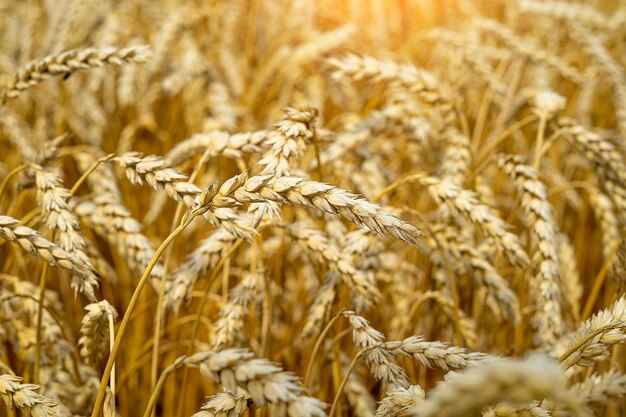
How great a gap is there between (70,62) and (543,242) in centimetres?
110

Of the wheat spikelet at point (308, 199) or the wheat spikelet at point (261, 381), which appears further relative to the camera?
the wheat spikelet at point (308, 199)

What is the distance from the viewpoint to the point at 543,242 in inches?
48.6

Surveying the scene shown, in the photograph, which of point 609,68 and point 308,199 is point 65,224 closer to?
point 308,199

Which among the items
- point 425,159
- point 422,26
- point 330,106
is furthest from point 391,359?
point 422,26

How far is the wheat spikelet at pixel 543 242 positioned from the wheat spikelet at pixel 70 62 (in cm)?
90

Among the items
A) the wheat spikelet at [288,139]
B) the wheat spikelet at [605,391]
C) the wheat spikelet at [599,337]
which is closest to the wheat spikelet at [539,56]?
the wheat spikelet at [288,139]

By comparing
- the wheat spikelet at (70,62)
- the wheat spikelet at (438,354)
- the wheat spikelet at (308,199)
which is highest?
the wheat spikelet at (70,62)

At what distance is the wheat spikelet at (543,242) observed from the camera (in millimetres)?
1203

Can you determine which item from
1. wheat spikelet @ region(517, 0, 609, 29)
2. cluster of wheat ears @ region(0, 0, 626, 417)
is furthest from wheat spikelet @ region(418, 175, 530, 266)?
wheat spikelet @ region(517, 0, 609, 29)

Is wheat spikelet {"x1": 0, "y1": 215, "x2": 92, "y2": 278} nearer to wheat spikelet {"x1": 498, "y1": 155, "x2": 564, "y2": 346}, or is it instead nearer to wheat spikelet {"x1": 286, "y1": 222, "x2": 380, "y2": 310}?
wheat spikelet {"x1": 286, "y1": 222, "x2": 380, "y2": 310}

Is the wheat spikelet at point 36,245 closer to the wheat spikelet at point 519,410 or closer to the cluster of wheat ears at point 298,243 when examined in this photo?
the cluster of wheat ears at point 298,243

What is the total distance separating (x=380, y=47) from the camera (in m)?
3.44

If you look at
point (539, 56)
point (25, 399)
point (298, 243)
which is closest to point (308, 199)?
point (298, 243)

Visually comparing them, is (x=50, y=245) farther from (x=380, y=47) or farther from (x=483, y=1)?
(x=483, y=1)
